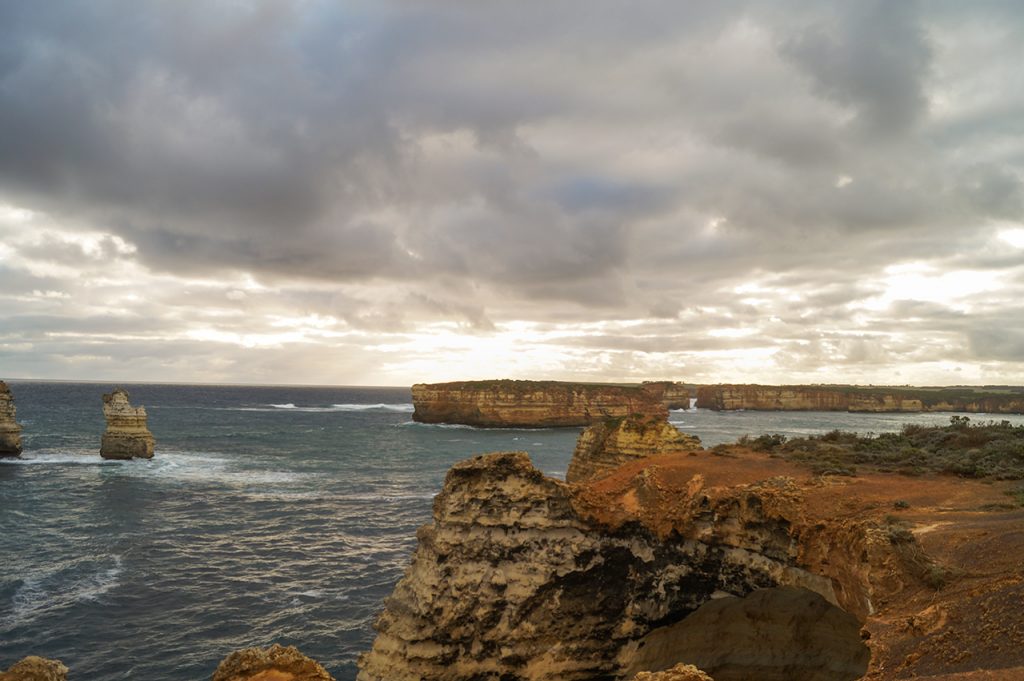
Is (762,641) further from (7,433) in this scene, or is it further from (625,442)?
(7,433)

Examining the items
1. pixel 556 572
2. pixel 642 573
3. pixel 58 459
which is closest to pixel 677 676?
pixel 556 572

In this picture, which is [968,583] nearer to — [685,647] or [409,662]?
[685,647]

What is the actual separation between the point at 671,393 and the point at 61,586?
440ft

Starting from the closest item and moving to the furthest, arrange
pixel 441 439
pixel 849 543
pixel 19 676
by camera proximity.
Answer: pixel 19 676
pixel 849 543
pixel 441 439

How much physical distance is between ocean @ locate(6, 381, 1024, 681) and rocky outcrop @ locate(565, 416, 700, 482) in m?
9.96

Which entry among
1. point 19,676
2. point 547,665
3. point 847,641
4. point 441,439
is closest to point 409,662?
point 547,665

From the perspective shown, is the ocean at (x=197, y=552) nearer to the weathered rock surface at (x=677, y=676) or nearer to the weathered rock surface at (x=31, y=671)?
the weathered rock surface at (x=31, y=671)

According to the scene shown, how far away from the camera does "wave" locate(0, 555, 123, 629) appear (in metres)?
20.3

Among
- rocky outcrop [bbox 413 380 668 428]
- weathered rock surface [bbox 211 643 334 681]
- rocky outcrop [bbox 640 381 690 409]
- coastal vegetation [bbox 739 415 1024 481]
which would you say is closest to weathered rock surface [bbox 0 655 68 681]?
weathered rock surface [bbox 211 643 334 681]

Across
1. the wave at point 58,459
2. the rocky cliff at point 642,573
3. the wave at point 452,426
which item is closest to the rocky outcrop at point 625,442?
the rocky cliff at point 642,573

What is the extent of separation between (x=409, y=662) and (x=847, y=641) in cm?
952

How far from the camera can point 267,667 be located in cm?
823

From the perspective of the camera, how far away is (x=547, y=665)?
44.3 ft

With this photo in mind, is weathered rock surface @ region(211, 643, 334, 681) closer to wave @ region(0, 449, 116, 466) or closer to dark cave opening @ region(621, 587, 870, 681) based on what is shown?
dark cave opening @ region(621, 587, 870, 681)
